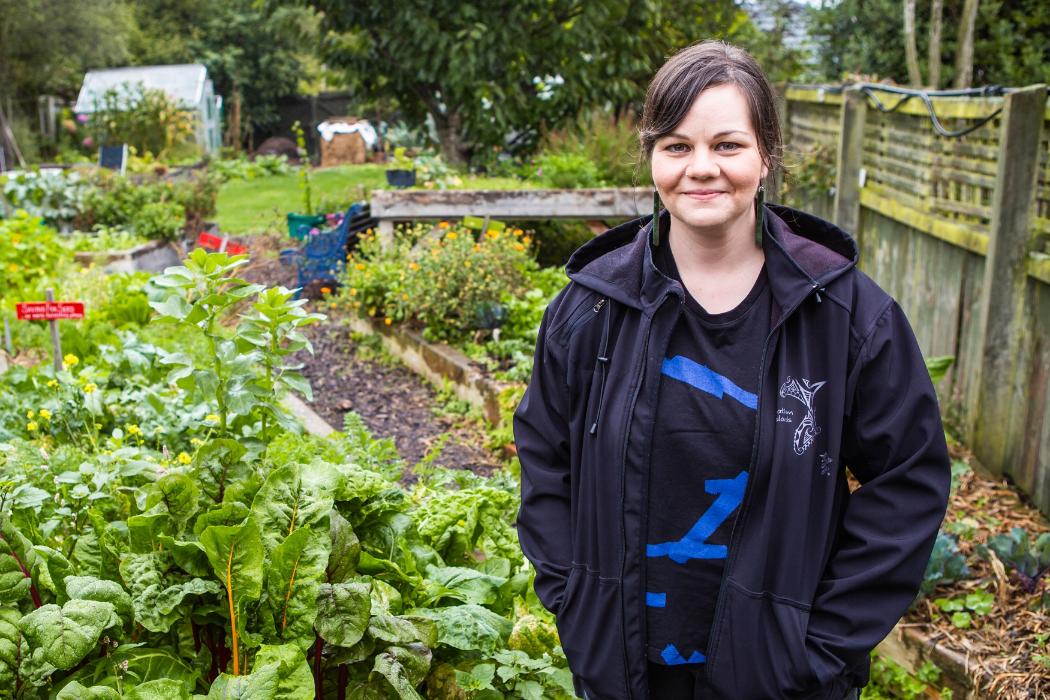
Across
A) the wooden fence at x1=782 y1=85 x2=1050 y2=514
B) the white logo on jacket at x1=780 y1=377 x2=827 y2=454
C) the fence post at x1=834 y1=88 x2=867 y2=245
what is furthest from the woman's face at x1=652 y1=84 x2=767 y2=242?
the fence post at x1=834 y1=88 x2=867 y2=245

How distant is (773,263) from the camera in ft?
6.63

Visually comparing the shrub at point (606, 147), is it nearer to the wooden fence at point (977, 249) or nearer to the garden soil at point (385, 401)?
the garden soil at point (385, 401)

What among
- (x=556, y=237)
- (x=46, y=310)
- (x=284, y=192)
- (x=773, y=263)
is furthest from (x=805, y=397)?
(x=284, y=192)

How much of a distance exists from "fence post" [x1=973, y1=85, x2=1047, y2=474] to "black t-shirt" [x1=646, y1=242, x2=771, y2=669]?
324cm

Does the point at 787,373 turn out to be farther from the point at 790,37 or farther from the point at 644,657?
the point at 790,37

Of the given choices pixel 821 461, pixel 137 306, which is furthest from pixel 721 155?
pixel 137 306

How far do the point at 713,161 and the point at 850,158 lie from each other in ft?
20.0

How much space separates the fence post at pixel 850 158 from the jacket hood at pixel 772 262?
5.72 m

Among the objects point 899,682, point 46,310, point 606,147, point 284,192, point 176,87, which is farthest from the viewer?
point 176,87

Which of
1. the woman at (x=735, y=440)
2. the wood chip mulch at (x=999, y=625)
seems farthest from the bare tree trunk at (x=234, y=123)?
the woman at (x=735, y=440)

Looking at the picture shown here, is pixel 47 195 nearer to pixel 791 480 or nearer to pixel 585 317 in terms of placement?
pixel 585 317

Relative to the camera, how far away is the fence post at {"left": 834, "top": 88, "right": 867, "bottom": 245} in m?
7.53

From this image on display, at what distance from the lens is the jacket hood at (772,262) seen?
6.49 ft

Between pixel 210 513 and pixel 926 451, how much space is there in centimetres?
160
